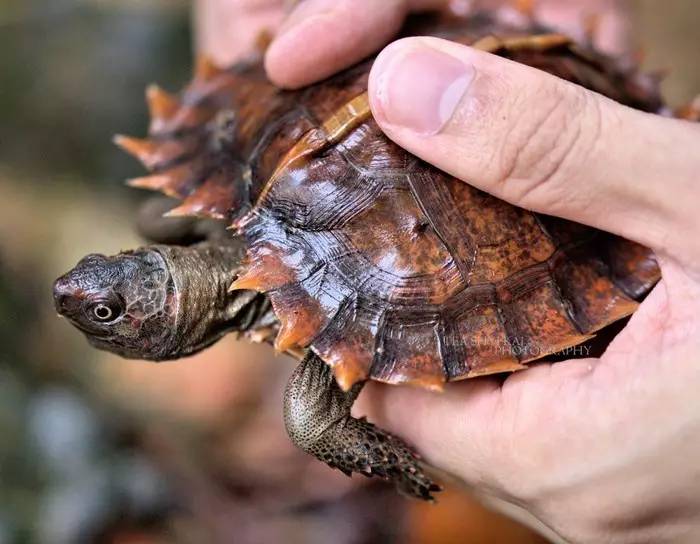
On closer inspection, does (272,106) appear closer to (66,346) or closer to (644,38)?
(66,346)

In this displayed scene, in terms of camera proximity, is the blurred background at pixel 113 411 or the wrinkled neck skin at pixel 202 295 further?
the blurred background at pixel 113 411

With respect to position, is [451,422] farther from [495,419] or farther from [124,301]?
[124,301]

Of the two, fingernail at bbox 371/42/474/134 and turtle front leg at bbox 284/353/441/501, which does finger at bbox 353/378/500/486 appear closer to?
turtle front leg at bbox 284/353/441/501

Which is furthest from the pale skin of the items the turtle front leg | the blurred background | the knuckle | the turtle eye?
the blurred background

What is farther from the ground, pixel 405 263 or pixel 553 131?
pixel 553 131

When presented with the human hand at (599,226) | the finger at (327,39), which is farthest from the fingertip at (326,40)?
the human hand at (599,226)

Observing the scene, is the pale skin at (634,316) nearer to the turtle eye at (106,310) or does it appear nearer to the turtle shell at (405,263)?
the turtle shell at (405,263)

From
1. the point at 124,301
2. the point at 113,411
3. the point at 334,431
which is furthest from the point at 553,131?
the point at 113,411
